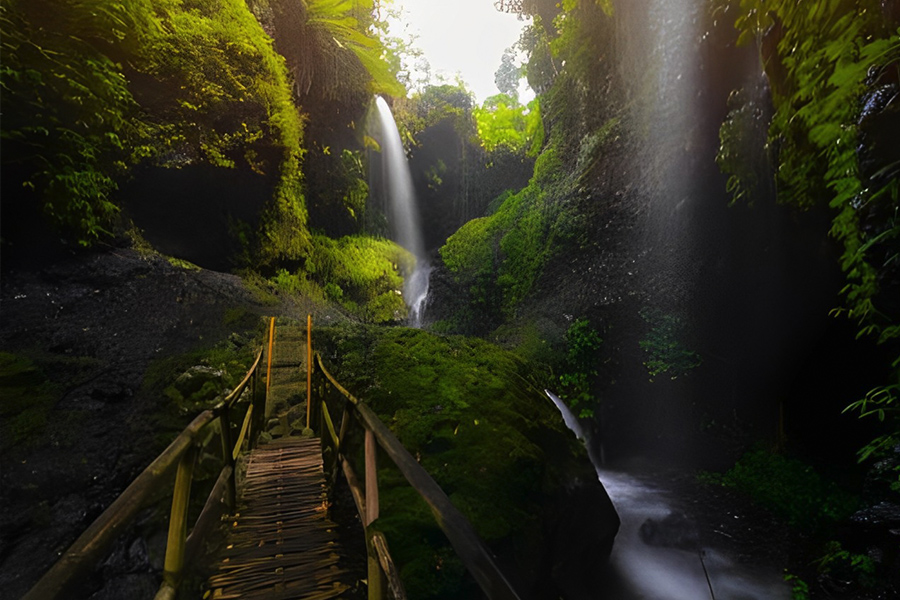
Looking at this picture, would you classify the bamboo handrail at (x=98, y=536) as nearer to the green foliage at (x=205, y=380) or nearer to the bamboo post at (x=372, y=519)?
the bamboo post at (x=372, y=519)

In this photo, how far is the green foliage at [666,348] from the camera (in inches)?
347

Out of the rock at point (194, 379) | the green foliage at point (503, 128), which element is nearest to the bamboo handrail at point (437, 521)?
the rock at point (194, 379)

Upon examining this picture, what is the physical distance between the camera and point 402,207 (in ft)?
69.1

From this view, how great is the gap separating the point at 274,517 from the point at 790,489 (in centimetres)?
803

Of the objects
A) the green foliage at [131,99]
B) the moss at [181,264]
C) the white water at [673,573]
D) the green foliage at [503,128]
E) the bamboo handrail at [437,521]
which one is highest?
the green foliage at [503,128]

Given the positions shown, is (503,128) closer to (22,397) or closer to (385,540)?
(22,397)

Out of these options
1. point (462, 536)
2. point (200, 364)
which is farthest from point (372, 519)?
point (200, 364)

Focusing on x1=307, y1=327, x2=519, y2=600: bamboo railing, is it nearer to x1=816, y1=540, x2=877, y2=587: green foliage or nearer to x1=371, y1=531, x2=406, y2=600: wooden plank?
x1=371, y1=531, x2=406, y2=600: wooden plank

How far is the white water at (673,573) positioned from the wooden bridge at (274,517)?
3.87 m

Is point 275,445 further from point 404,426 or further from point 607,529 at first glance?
point 607,529

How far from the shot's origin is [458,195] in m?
22.9

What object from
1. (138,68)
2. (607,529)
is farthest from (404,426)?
(138,68)

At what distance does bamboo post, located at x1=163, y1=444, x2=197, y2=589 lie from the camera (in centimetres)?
191

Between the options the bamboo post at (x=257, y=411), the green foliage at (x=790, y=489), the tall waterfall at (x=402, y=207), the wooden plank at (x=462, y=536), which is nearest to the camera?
the wooden plank at (x=462, y=536)
